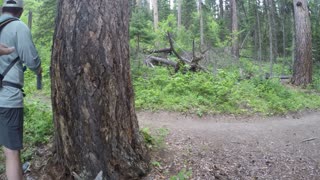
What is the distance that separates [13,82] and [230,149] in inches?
135

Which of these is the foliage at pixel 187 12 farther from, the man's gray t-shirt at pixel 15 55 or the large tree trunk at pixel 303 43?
the man's gray t-shirt at pixel 15 55

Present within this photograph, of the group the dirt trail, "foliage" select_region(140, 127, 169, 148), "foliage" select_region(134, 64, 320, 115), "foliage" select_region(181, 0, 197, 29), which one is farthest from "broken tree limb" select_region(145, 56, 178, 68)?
"foliage" select_region(181, 0, 197, 29)

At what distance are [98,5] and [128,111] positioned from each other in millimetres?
1258

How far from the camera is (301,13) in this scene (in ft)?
41.7

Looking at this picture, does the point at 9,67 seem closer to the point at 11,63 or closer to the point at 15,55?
the point at 11,63

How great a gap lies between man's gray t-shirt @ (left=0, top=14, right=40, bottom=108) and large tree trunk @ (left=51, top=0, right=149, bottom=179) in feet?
0.86

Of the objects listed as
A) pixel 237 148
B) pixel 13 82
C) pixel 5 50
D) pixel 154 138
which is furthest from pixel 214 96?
pixel 5 50

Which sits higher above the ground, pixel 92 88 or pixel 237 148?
pixel 92 88

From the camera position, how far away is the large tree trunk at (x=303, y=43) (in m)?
12.7

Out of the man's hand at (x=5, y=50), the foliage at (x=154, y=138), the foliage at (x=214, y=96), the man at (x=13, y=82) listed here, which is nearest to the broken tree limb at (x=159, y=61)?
the foliage at (x=214, y=96)

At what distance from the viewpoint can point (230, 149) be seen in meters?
5.32

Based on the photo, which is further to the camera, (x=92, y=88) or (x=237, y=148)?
(x=237, y=148)

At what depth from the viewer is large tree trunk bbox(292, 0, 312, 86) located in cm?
1273

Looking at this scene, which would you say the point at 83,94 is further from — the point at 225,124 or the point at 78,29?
the point at 225,124
